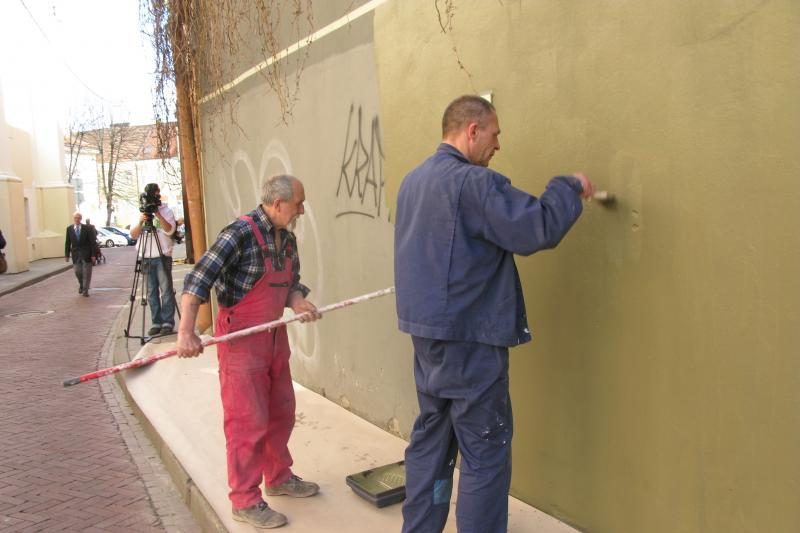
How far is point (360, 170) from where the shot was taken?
490 cm

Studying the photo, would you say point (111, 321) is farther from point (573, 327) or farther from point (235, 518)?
point (573, 327)

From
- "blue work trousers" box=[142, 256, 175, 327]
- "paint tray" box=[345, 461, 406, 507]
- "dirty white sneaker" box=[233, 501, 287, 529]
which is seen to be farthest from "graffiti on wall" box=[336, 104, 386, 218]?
"blue work trousers" box=[142, 256, 175, 327]

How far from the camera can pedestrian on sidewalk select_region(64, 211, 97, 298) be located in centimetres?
1536

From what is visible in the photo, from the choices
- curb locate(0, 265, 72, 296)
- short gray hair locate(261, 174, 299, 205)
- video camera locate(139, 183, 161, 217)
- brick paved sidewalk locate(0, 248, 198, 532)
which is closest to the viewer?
short gray hair locate(261, 174, 299, 205)

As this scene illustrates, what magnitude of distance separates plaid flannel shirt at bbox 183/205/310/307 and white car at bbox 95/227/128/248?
41.2 m

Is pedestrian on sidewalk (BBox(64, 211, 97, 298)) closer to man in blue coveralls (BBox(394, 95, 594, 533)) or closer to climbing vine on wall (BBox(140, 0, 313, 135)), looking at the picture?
climbing vine on wall (BBox(140, 0, 313, 135))

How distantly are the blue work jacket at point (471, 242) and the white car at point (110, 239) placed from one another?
42.2m

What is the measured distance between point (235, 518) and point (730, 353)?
96.9 inches

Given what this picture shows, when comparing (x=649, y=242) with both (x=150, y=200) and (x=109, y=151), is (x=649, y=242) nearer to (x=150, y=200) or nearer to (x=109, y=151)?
(x=150, y=200)

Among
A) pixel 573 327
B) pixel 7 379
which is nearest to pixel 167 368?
pixel 7 379

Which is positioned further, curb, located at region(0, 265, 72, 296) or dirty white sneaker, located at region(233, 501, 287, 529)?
curb, located at region(0, 265, 72, 296)

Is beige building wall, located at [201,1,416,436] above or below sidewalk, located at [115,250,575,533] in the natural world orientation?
above

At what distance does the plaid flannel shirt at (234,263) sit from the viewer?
133 inches

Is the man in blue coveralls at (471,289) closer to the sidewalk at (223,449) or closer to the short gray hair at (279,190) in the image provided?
the sidewalk at (223,449)
